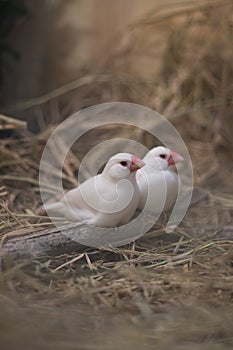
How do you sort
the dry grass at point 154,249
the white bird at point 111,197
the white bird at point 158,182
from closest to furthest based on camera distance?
the dry grass at point 154,249 < the white bird at point 111,197 < the white bird at point 158,182

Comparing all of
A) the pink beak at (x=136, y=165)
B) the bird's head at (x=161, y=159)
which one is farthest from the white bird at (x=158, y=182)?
the pink beak at (x=136, y=165)

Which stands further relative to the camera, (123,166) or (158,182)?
(158,182)

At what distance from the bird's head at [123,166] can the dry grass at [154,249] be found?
0.60 feet

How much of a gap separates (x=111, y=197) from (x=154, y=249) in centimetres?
18

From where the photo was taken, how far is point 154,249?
159 cm

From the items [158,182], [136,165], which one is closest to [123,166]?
[136,165]

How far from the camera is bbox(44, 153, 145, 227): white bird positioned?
1553mm

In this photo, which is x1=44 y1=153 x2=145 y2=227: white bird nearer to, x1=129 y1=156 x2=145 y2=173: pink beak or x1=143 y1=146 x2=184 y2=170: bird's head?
x1=129 y1=156 x2=145 y2=173: pink beak

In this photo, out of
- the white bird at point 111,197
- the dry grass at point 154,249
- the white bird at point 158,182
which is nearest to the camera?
the dry grass at point 154,249

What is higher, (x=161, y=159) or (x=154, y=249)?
(x=161, y=159)

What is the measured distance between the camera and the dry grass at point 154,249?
1.08m

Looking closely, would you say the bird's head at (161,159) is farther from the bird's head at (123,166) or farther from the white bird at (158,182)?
the bird's head at (123,166)

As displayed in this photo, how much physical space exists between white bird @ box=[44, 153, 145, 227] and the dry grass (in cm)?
8

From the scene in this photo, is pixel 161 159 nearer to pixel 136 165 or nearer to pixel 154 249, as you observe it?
pixel 136 165
